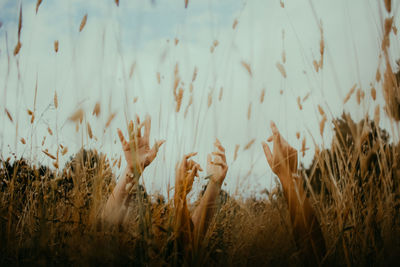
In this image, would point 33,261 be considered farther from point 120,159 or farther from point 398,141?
point 398,141

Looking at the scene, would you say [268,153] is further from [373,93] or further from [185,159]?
[373,93]

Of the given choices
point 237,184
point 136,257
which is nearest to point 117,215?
point 136,257

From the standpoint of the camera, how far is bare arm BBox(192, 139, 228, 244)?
1365 millimetres

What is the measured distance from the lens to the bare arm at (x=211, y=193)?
1.36m

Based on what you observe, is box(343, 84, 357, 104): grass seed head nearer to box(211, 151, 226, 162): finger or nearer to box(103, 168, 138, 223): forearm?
box(211, 151, 226, 162): finger

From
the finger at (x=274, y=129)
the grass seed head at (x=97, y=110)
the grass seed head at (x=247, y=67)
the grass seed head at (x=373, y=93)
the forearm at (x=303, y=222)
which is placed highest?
the grass seed head at (x=247, y=67)

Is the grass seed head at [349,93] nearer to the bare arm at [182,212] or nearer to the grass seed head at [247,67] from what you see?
the grass seed head at [247,67]

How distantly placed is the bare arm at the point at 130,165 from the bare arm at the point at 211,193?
1.11ft

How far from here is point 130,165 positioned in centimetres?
186

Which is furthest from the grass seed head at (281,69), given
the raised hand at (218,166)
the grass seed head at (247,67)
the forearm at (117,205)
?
the forearm at (117,205)

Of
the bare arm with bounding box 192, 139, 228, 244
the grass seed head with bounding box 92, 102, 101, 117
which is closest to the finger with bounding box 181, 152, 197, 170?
the bare arm with bounding box 192, 139, 228, 244

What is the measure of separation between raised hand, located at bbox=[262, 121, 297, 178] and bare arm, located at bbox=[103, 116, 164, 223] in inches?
24.5

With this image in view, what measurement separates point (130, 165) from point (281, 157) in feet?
2.96

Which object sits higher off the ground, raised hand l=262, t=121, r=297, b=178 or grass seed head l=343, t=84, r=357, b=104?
grass seed head l=343, t=84, r=357, b=104
